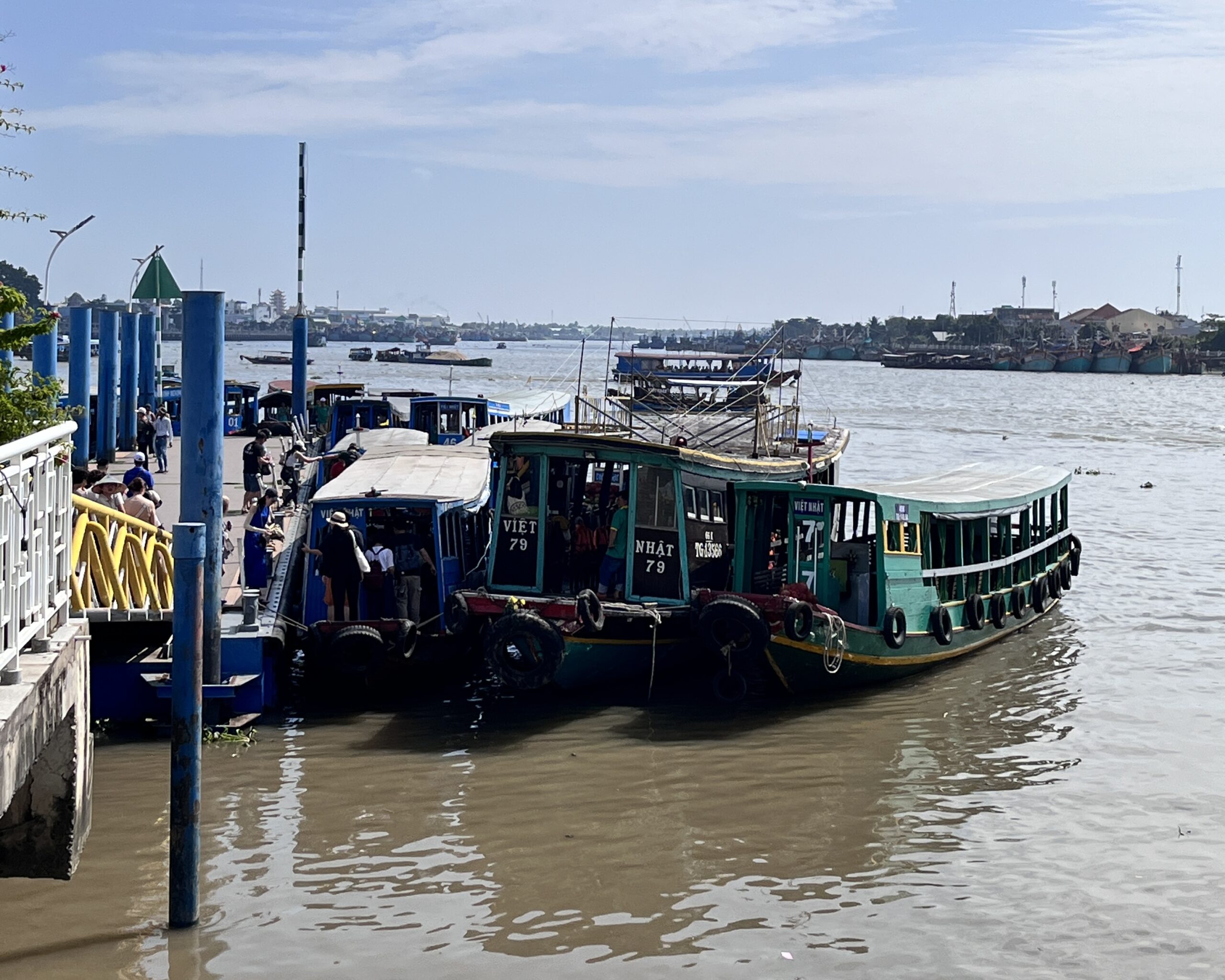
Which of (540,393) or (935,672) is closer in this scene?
(935,672)

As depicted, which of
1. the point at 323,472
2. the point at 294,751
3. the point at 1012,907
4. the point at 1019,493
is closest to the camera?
the point at 1012,907

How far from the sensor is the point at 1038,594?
19797mm

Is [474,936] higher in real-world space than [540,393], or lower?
lower

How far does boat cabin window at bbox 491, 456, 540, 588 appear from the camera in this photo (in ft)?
49.2

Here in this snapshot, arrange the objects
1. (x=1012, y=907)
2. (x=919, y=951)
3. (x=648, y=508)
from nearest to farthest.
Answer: (x=919, y=951), (x=1012, y=907), (x=648, y=508)

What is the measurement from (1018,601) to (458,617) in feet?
26.5

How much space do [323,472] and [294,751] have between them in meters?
9.93

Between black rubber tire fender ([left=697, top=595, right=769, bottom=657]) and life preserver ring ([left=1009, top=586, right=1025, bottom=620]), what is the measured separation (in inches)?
222

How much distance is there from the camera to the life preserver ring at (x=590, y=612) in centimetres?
1412

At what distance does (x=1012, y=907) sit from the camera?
→ 1014cm

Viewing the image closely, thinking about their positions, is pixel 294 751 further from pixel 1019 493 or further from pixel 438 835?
pixel 1019 493

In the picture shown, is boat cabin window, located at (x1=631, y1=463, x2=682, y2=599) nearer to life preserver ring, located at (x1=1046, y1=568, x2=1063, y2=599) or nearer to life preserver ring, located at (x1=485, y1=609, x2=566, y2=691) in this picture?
life preserver ring, located at (x1=485, y1=609, x2=566, y2=691)

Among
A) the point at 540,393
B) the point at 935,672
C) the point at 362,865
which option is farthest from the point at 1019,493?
the point at 540,393

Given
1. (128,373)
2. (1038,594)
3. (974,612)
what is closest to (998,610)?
(974,612)
